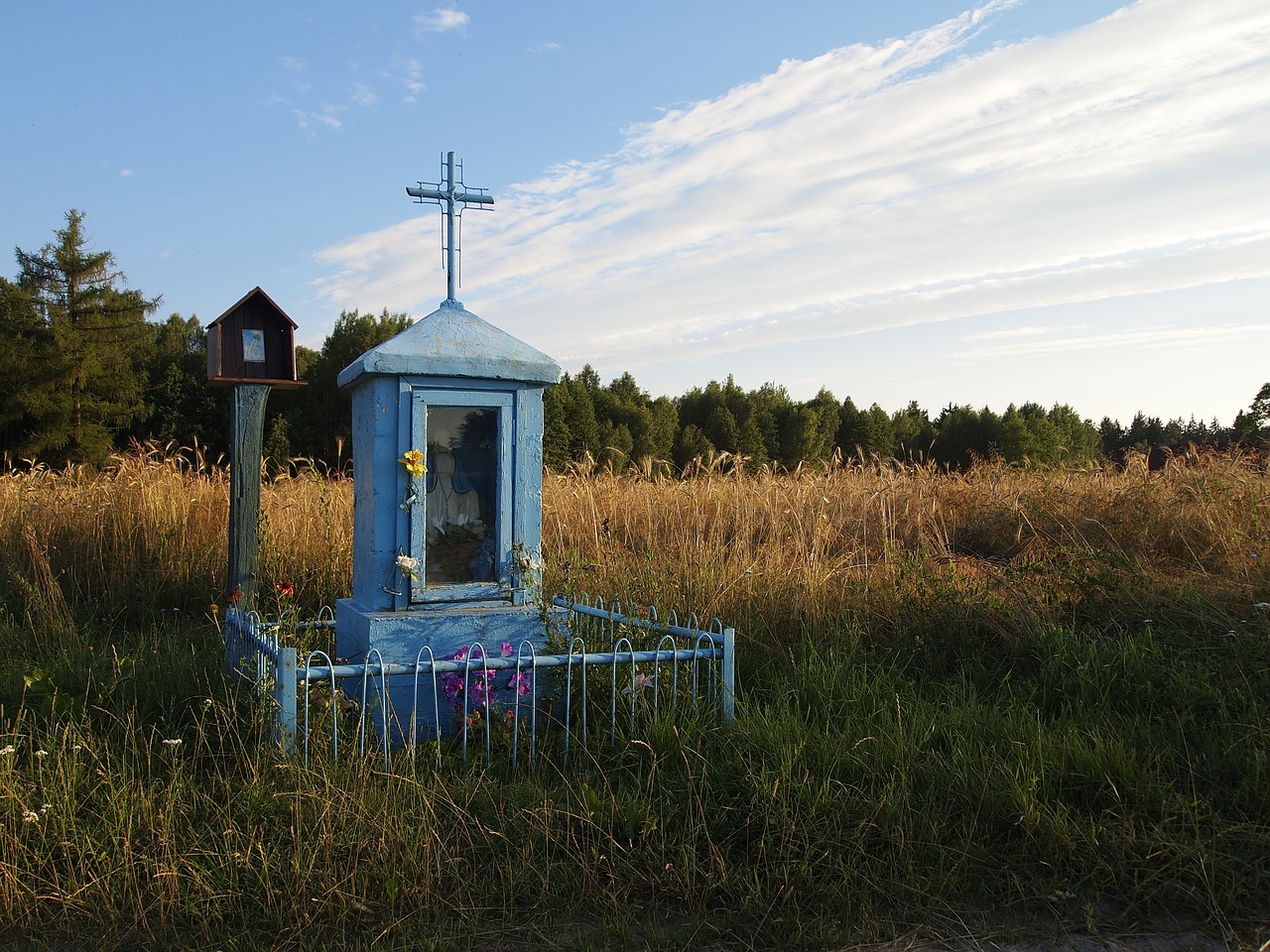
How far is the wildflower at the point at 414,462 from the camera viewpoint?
434 cm

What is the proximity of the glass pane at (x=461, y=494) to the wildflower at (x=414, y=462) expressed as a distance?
188mm

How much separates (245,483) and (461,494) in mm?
2345

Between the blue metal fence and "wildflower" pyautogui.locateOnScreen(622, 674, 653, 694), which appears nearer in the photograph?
the blue metal fence

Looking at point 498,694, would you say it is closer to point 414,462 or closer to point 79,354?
point 414,462

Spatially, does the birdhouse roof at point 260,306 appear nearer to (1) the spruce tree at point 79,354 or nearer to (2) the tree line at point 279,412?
(2) the tree line at point 279,412

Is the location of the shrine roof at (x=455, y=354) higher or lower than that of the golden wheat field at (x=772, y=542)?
higher

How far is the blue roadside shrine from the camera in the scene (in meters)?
4.20

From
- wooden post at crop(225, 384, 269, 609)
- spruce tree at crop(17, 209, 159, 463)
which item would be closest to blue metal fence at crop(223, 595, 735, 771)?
wooden post at crop(225, 384, 269, 609)

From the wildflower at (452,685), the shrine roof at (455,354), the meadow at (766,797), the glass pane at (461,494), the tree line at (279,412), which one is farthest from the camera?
the tree line at (279,412)

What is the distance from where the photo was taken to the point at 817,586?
6.12 metres

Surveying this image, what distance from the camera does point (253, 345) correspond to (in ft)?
19.9

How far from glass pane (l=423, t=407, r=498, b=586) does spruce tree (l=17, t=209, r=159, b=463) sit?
20.2 metres

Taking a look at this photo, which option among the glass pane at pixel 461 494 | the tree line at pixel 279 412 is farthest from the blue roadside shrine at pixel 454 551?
the tree line at pixel 279 412

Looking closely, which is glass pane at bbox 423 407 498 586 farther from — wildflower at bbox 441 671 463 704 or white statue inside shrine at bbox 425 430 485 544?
wildflower at bbox 441 671 463 704
